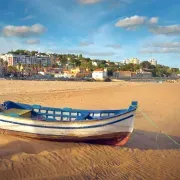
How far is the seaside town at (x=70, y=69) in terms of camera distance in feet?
336

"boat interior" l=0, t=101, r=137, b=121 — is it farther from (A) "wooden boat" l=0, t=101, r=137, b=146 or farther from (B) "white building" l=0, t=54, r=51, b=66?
(B) "white building" l=0, t=54, r=51, b=66

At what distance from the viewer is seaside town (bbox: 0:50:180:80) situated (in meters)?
102

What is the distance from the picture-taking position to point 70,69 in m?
130

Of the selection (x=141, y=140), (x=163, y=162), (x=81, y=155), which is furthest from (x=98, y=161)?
(x=141, y=140)

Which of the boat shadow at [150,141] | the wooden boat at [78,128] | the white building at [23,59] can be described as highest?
the white building at [23,59]

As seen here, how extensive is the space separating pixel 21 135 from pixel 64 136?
1417mm

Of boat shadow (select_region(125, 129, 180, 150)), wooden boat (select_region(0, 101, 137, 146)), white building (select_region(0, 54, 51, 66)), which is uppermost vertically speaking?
white building (select_region(0, 54, 51, 66))

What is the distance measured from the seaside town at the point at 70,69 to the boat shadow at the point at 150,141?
8547 cm

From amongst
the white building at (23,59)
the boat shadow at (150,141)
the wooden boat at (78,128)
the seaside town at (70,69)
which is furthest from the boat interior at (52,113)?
the white building at (23,59)

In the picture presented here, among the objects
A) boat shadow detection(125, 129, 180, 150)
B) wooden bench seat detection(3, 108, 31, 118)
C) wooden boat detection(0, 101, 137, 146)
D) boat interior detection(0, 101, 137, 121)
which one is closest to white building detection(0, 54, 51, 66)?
boat interior detection(0, 101, 137, 121)

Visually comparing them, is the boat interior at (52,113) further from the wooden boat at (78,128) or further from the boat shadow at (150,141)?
the boat shadow at (150,141)

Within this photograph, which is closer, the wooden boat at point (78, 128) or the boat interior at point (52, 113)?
the wooden boat at point (78, 128)

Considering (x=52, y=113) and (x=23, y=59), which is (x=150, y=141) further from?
(x=23, y=59)

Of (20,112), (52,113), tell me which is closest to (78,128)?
(52,113)
